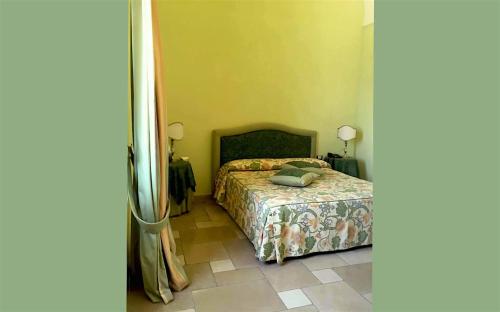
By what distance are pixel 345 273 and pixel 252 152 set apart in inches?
95.0

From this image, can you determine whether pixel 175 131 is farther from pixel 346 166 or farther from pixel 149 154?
pixel 346 166

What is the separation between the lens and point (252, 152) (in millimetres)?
4688

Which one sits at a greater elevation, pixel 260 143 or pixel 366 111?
pixel 366 111

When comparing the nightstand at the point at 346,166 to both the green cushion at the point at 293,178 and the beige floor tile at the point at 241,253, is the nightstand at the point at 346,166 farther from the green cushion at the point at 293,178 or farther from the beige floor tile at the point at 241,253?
the beige floor tile at the point at 241,253

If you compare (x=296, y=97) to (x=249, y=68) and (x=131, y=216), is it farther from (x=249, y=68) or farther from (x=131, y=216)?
(x=131, y=216)

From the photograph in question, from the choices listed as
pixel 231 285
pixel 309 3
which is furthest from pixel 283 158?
pixel 231 285

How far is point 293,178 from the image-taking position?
336 cm

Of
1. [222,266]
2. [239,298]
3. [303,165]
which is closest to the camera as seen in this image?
[239,298]

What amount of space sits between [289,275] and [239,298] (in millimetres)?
516

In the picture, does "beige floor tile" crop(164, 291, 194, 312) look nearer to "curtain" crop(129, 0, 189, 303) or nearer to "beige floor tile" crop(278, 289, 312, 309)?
"curtain" crop(129, 0, 189, 303)

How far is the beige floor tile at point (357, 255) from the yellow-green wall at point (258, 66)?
7.61 feet

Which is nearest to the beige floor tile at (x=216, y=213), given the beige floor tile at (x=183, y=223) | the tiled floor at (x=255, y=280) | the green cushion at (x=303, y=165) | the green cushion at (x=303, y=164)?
the beige floor tile at (x=183, y=223)

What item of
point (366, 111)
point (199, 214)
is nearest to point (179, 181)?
point (199, 214)

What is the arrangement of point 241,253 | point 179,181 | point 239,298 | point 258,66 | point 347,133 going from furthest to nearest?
1. point 347,133
2. point 258,66
3. point 179,181
4. point 241,253
5. point 239,298
